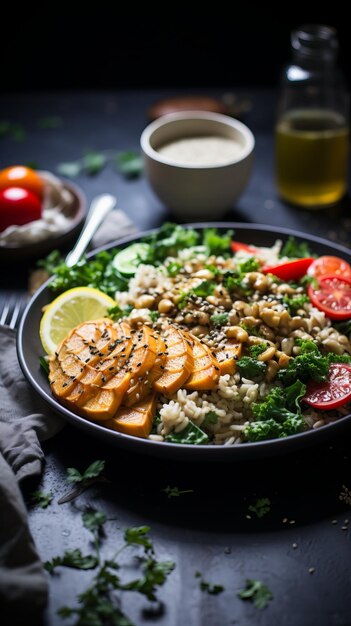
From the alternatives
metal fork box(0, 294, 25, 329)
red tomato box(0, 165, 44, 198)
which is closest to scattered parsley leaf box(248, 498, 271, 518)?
metal fork box(0, 294, 25, 329)

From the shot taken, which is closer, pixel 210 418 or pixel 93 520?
pixel 93 520

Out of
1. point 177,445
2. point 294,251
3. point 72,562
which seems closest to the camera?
point 72,562

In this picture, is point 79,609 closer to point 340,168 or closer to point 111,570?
point 111,570

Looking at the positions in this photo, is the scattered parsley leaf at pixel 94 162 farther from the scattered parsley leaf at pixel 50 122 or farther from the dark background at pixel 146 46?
the dark background at pixel 146 46

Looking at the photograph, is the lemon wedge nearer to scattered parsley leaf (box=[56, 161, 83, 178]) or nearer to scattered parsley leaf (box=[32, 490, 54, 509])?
scattered parsley leaf (box=[32, 490, 54, 509])

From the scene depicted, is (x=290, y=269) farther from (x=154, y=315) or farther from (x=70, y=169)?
(x=70, y=169)

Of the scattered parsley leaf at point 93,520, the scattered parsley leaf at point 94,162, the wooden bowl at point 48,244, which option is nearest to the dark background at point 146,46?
the scattered parsley leaf at point 94,162

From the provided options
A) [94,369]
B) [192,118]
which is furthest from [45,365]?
[192,118]
